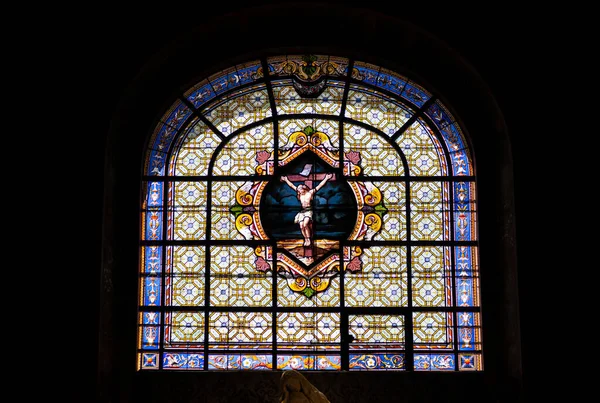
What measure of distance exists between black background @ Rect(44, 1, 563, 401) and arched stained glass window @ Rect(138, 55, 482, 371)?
2.74 feet

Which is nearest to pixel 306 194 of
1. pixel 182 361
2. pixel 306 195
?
pixel 306 195

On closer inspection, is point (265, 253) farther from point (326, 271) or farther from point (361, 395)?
point (361, 395)

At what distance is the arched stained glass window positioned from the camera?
323 inches

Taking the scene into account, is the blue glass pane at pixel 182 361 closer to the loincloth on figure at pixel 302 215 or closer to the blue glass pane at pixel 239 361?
the blue glass pane at pixel 239 361

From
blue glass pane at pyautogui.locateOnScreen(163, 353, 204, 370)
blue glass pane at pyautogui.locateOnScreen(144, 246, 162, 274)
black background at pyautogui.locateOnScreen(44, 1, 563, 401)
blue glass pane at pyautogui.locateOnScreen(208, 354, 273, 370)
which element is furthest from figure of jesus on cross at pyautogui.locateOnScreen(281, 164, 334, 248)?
black background at pyautogui.locateOnScreen(44, 1, 563, 401)

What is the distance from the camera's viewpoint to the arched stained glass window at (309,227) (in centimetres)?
820

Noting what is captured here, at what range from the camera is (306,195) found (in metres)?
8.55

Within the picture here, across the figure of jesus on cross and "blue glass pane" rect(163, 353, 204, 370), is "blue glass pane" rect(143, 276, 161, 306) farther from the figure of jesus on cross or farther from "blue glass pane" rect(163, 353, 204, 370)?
the figure of jesus on cross

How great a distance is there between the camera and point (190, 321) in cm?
827

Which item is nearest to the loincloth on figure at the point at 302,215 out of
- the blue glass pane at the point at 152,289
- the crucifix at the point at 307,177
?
the crucifix at the point at 307,177
